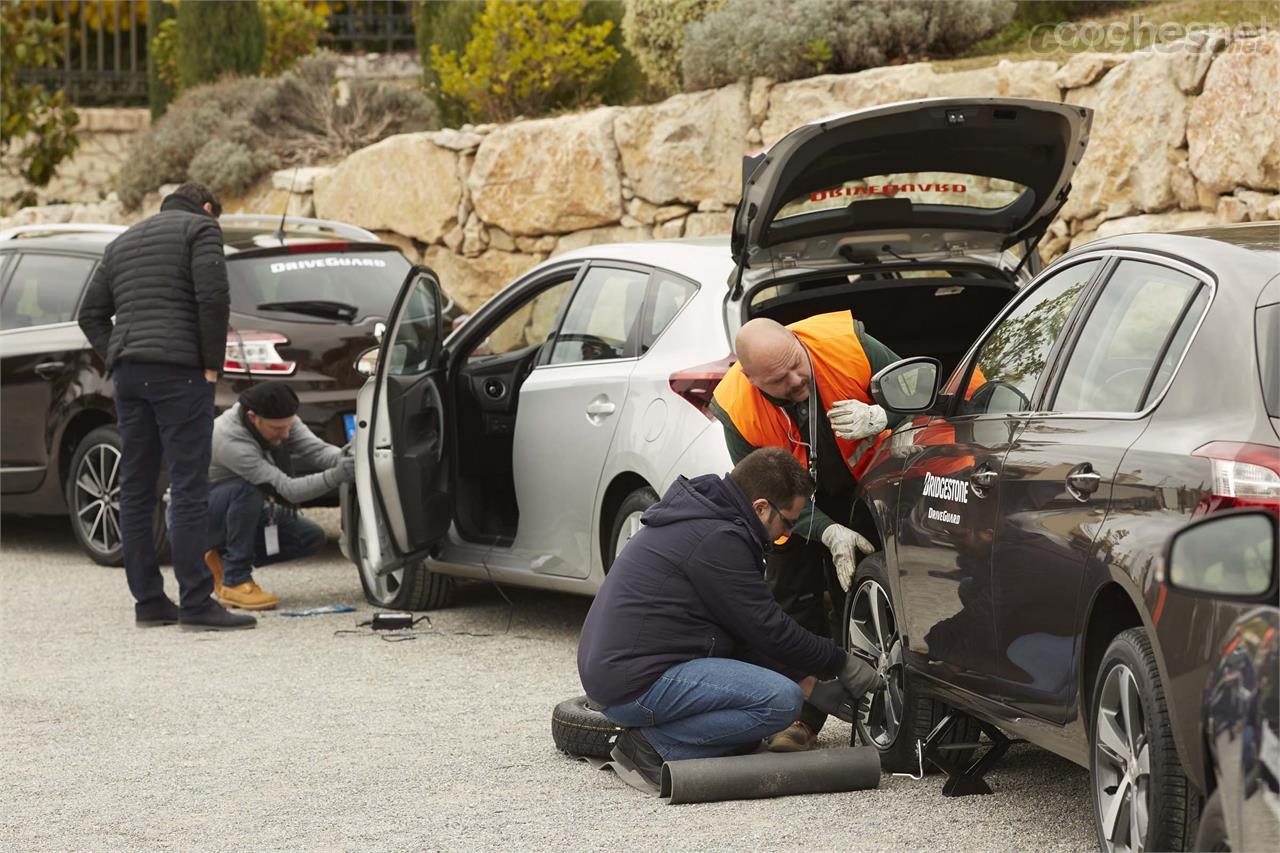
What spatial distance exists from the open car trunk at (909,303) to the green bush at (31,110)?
16.9m

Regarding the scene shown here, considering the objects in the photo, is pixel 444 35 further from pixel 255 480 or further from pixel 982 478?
pixel 982 478

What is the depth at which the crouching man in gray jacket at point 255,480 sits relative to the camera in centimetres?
912

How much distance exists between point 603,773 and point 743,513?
1.05 meters

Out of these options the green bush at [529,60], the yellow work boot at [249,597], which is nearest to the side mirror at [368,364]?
the yellow work boot at [249,597]

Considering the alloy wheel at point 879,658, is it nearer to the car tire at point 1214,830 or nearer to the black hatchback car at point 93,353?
the car tire at point 1214,830

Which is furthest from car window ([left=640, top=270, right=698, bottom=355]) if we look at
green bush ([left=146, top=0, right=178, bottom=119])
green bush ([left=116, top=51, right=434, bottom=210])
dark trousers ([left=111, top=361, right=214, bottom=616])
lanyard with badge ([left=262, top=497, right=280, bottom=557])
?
green bush ([left=146, top=0, right=178, bottom=119])

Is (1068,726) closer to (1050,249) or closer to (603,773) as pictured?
(603,773)

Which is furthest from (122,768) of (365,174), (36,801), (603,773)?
(365,174)

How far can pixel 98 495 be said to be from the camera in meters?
10.6

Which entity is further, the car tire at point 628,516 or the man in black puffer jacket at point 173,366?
the man in black puffer jacket at point 173,366

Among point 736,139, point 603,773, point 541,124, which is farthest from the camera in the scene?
point 541,124

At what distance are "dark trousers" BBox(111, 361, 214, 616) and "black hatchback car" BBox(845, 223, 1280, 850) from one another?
4038 millimetres

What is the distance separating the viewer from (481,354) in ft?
28.7

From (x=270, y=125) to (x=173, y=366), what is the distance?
1128 centimetres
